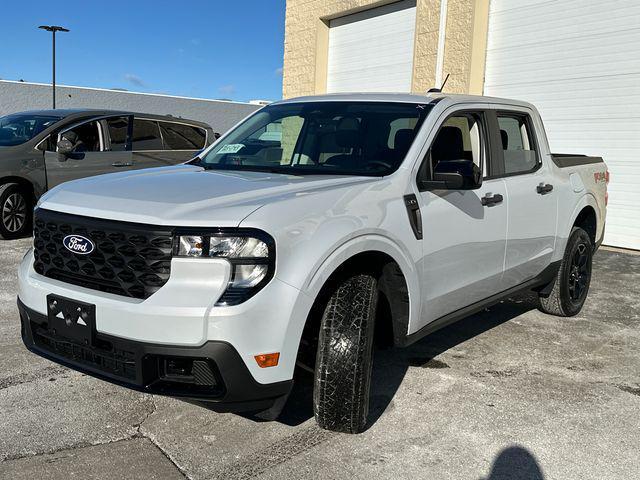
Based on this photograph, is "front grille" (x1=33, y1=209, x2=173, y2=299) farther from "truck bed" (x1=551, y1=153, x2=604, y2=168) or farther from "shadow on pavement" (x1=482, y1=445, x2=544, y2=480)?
"truck bed" (x1=551, y1=153, x2=604, y2=168)

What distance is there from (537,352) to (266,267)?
2823mm

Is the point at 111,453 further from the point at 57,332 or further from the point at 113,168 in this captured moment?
the point at 113,168

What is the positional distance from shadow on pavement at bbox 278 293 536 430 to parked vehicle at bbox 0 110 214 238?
5.48 metres

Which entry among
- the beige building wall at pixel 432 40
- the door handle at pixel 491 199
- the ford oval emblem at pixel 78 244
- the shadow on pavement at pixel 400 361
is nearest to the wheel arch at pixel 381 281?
the shadow on pavement at pixel 400 361

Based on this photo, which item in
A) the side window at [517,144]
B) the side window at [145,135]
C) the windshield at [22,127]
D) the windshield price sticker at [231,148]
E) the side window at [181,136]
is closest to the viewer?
the windshield price sticker at [231,148]

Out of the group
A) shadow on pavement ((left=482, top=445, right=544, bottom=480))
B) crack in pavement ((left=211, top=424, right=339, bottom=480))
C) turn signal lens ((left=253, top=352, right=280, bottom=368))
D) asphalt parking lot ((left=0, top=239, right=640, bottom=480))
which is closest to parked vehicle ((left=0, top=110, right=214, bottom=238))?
asphalt parking lot ((left=0, top=239, right=640, bottom=480))

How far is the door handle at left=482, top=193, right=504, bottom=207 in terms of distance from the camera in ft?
13.3

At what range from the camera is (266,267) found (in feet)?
8.63

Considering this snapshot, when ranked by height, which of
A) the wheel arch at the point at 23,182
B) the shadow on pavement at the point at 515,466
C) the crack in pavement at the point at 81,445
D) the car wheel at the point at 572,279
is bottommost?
the crack in pavement at the point at 81,445

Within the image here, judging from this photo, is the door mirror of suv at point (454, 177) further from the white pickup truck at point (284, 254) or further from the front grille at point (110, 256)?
the front grille at point (110, 256)

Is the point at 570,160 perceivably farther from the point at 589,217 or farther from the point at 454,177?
the point at 454,177

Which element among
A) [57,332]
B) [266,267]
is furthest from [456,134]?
[57,332]

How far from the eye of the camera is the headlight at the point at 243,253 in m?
2.61

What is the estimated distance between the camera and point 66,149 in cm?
814
